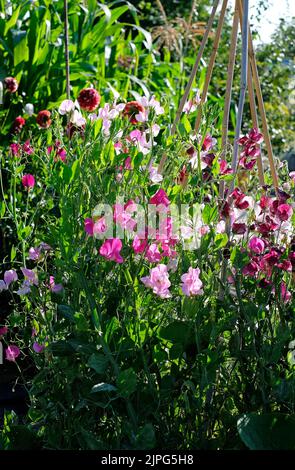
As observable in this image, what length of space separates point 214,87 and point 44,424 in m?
5.12

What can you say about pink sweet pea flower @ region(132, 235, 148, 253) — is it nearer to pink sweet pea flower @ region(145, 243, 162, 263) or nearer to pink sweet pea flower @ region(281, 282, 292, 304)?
pink sweet pea flower @ region(145, 243, 162, 263)

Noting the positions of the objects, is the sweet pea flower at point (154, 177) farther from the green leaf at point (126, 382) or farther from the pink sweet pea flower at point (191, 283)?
the green leaf at point (126, 382)

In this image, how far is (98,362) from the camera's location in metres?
1.57

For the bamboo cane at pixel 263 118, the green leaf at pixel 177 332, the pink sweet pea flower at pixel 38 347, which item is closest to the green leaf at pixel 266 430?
the green leaf at pixel 177 332

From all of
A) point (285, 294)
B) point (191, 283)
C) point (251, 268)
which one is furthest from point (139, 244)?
point (285, 294)

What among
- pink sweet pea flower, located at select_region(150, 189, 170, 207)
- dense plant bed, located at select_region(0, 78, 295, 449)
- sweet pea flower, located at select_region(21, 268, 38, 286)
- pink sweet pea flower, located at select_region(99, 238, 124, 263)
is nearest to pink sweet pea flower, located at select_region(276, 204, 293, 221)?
dense plant bed, located at select_region(0, 78, 295, 449)

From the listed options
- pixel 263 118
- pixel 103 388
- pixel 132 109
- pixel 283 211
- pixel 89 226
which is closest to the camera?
pixel 103 388

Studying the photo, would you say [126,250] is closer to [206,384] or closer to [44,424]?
[206,384]

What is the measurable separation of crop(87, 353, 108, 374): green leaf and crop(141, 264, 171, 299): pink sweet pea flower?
18 cm

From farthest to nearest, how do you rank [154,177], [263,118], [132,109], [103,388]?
[132,109]
[263,118]
[154,177]
[103,388]

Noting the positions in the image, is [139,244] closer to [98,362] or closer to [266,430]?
[98,362]

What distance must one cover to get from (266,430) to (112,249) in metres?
0.52

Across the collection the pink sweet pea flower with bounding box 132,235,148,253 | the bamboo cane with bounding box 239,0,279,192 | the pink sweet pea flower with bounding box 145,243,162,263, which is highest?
the bamboo cane with bounding box 239,0,279,192

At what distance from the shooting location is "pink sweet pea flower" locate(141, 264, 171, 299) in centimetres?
159
